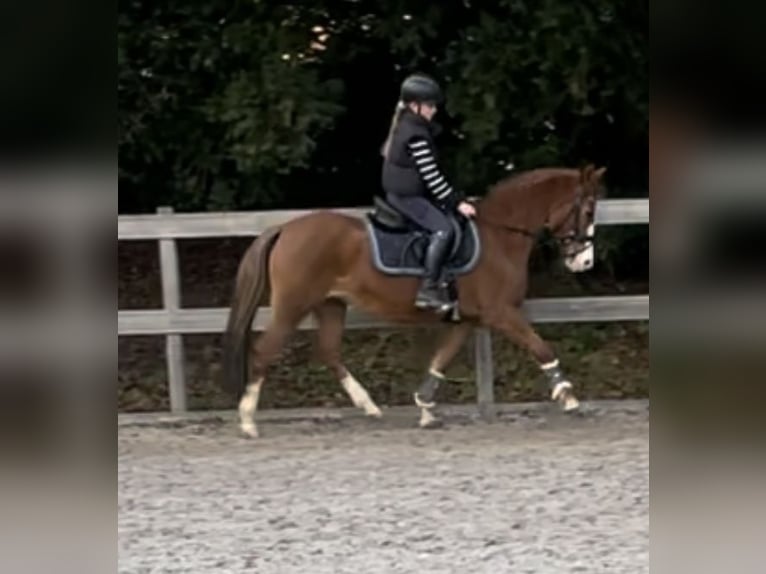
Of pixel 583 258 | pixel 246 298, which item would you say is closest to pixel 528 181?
pixel 583 258

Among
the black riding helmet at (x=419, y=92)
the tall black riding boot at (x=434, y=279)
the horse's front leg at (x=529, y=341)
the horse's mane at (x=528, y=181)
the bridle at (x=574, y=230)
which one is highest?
the black riding helmet at (x=419, y=92)

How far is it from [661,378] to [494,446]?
5.01 metres

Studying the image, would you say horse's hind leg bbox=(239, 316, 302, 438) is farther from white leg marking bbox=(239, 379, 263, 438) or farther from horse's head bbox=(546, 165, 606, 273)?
horse's head bbox=(546, 165, 606, 273)

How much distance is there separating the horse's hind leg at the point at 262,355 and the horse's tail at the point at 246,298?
8cm

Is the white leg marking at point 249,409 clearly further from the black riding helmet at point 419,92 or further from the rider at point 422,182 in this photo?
the black riding helmet at point 419,92

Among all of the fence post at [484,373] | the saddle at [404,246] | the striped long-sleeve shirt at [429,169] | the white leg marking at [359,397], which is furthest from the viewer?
the fence post at [484,373]

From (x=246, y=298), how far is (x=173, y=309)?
22.9 inches

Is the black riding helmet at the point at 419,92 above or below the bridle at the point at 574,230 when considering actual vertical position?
above

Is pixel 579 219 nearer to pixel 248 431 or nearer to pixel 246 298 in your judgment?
pixel 246 298

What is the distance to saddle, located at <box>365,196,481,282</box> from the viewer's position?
6.93m

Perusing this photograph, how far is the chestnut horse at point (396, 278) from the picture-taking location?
6980 mm

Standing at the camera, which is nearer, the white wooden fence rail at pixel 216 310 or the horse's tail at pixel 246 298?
the horse's tail at pixel 246 298

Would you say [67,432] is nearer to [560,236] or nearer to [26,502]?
[26,502]

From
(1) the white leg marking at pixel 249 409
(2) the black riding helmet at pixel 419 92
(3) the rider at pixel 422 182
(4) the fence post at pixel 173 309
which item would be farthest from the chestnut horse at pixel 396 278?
(2) the black riding helmet at pixel 419 92
